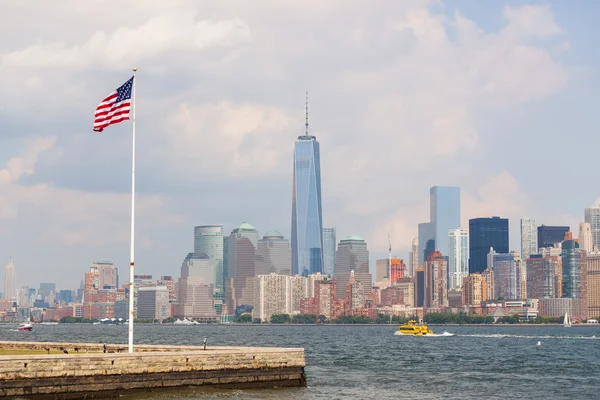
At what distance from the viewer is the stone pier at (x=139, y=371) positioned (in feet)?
165

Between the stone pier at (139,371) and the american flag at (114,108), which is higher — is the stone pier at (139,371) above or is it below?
below

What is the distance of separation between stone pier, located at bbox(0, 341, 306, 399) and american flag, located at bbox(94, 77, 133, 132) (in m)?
13.9

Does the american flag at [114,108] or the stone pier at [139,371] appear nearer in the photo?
the stone pier at [139,371]

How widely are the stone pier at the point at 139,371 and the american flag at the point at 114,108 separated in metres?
13.9

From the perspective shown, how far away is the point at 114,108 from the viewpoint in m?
58.2

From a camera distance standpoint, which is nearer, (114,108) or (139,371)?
(139,371)

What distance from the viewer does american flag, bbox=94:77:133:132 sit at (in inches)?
2277

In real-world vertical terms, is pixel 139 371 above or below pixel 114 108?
below

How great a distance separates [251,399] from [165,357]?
5.67 m

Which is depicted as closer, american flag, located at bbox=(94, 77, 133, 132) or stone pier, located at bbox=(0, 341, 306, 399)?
stone pier, located at bbox=(0, 341, 306, 399)

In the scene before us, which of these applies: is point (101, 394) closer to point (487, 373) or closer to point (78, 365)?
point (78, 365)

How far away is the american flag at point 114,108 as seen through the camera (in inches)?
2277

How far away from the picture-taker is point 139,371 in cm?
5459

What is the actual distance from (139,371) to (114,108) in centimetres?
1588
